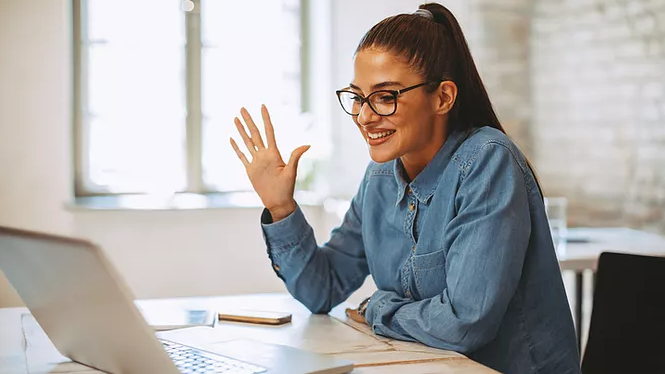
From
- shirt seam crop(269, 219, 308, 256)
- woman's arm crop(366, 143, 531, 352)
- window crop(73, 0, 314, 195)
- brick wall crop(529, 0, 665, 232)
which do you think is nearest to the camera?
woman's arm crop(366, 143, 531, 352)

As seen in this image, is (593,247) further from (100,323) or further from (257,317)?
(100,323)

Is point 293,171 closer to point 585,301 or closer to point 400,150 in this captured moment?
point 400,150

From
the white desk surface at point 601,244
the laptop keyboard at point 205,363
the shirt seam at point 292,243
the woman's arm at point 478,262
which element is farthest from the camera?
the white desk surface at point 601,244

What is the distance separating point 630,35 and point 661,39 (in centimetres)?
13

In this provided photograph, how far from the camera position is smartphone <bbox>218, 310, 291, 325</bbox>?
1621 mm

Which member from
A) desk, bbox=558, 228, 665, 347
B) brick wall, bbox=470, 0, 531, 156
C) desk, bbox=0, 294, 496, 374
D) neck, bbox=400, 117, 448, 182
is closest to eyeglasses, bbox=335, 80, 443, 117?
neck, bbox=400, 117, 448, 182

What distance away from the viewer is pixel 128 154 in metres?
4.20

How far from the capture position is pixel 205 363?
124 centimetres

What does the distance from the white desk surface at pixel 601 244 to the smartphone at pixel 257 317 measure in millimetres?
1493

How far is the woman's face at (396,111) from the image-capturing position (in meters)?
1.59

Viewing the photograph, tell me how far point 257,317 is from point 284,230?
202 millimetres

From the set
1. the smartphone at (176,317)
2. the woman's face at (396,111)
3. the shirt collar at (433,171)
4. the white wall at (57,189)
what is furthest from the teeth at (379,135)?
the white wall at (57,189)

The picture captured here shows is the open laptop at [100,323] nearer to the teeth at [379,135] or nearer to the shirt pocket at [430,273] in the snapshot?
the shirt pocket at [430,273]

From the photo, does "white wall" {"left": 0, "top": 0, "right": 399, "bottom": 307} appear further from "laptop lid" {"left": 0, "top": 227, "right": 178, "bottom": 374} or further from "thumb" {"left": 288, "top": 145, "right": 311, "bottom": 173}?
"laptop lid" {"left": 0, "top": 227, "right": 178, "bottom": 374}
